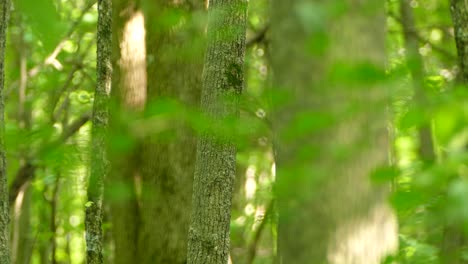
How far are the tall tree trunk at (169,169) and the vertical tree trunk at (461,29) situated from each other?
2.48 metres

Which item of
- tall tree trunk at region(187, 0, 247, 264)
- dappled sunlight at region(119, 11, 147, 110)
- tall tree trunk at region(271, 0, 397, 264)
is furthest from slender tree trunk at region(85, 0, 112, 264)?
tall tree trunk at region(271, 0, 397, 264)

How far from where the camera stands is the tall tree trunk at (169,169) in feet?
25.7

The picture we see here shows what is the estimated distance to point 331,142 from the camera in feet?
8.95

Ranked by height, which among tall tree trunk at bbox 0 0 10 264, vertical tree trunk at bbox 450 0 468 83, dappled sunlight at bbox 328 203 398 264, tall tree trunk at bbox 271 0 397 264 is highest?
vertical tree trunk at bbox 450 0 468 83

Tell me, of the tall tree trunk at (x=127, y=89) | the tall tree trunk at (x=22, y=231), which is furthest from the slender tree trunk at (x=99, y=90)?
the tall tree trunk at (x=22, y=231)

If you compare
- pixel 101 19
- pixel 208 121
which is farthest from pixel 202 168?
pixel 208 121

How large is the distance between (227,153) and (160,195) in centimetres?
225

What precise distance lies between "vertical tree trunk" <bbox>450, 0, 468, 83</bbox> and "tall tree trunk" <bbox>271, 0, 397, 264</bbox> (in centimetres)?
438

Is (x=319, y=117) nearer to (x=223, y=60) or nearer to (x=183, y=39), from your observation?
(x=223, y=60)

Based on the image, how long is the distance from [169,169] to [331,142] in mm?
5346

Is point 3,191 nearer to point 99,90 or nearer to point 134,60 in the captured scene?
point 99,90

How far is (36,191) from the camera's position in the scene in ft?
44.9

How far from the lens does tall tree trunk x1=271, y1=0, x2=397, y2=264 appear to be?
8.85 feet

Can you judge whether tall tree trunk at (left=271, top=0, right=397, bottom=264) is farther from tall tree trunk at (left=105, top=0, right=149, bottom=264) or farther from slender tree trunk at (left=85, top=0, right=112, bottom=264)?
tall tree trunk at (left=105, top=0, right=149, bottom=264)
